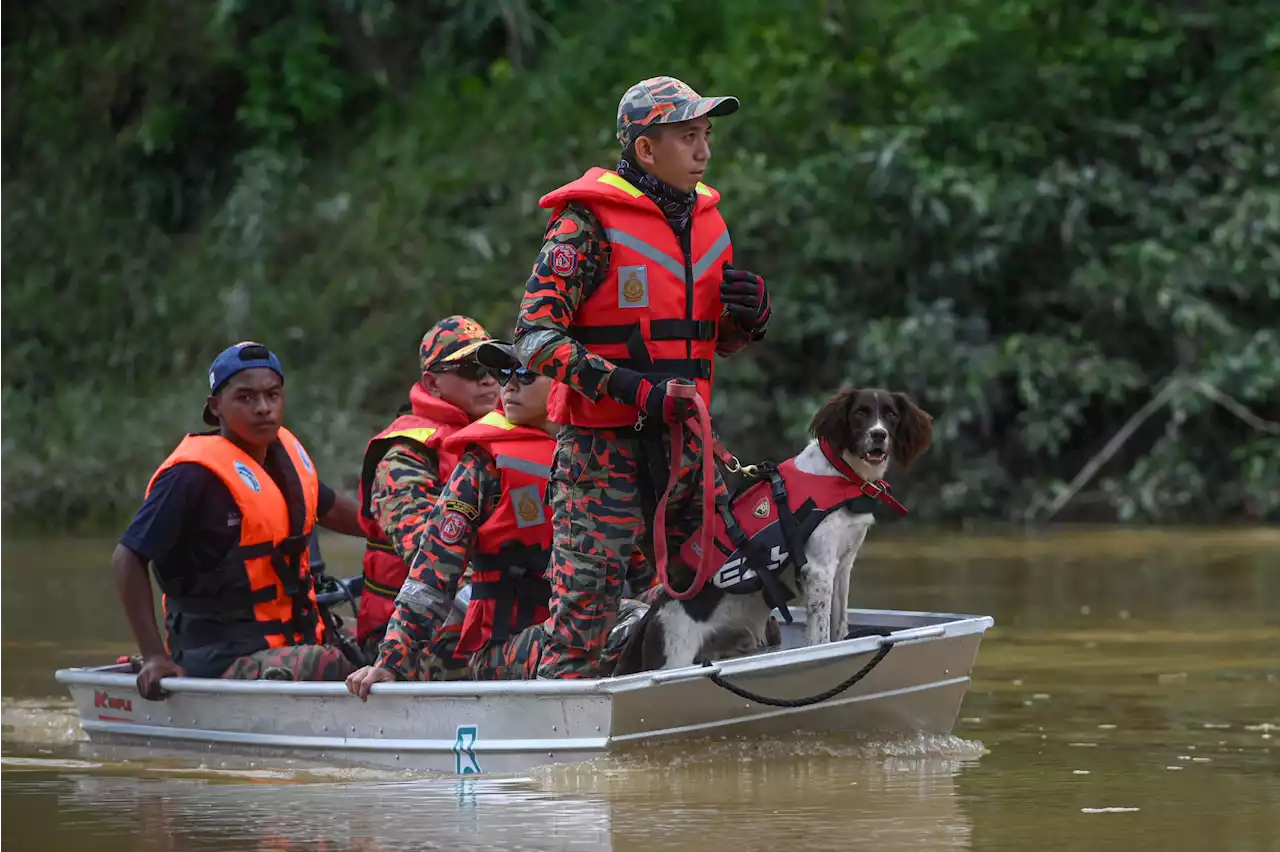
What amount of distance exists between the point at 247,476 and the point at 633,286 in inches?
65.9

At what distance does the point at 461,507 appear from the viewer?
22.4 feet

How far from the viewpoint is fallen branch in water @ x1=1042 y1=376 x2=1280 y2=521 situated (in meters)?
16.1

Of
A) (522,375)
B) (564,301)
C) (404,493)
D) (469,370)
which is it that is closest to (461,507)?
(522,375)

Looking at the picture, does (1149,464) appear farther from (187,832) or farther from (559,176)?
(187,832)

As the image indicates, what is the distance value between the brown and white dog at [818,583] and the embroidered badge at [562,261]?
96cm

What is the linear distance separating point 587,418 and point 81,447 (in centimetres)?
1242

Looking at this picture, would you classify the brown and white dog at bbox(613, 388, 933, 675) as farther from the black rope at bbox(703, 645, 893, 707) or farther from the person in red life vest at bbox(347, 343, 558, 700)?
the person in red life vest at bbox(347, 343, 558, 700)

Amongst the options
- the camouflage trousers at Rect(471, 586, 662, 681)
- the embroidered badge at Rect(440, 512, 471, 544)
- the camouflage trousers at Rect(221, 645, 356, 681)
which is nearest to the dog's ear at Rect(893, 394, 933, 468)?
the camouflage trousers at Rect(471, 586, 662, 681)

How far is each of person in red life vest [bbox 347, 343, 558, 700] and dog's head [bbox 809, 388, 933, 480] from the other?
867 mm

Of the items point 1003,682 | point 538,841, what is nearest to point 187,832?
point 538,841

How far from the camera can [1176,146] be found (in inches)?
690

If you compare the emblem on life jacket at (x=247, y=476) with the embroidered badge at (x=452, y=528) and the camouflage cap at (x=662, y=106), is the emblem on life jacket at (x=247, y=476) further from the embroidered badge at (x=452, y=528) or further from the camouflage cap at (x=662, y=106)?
the camouflage cap at (x=662, y=106)

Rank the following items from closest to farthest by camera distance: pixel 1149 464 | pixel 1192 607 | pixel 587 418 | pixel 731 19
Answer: pixel 587 418
pixel 1192 607
pixel 1149 464
pixel 731 19

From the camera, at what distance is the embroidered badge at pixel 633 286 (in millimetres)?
6391
